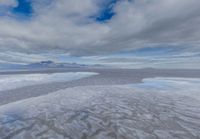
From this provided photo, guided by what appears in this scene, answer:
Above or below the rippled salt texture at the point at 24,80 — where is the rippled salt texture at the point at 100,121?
below

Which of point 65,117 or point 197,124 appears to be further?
point 65,117

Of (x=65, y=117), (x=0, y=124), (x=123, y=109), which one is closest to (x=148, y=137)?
(x=123, y=109)

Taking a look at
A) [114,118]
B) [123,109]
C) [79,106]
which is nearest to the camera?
[114,118]

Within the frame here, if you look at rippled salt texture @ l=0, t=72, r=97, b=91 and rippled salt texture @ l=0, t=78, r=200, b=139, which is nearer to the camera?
rippled salt texture @ l=0, t=78, r=200, b=139

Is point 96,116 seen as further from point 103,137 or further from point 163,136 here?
point 163,136

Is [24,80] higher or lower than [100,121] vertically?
higher

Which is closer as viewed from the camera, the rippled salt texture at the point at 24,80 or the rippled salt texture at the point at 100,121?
the rippled salt texture at the point at 100,121

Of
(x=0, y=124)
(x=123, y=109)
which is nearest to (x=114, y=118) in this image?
(x=123, y=109)

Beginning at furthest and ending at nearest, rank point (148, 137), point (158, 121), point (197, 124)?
1. point (158, 121)
2. point (197, 124)
3. point (148, 137)

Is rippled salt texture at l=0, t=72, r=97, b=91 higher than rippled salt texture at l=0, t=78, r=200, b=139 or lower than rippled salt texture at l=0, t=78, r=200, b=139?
higher

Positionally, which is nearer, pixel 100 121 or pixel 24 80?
pixel 100 121
